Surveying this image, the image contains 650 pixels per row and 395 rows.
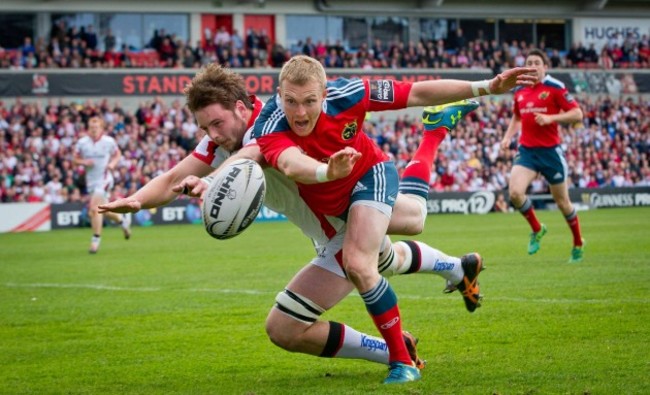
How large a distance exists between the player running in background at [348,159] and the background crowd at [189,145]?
24.5 metres

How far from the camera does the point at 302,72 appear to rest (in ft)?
20.4

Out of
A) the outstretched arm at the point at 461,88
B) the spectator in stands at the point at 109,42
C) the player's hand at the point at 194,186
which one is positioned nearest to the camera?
the player's hand at the point at 194,186

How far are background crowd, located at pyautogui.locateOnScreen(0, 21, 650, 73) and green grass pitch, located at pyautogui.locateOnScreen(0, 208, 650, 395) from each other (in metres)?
22.4

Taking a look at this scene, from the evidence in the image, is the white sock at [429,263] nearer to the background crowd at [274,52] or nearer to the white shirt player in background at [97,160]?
the white shirt player in background at [97,160]

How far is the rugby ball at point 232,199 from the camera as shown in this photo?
6012 millimetres

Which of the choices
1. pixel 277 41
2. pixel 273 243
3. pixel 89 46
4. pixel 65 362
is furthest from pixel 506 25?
pixel 65 362

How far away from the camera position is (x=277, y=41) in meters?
43.9

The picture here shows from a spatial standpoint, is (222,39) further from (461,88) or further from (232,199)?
(232,199)

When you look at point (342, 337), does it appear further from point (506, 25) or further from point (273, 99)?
point (506, 25)

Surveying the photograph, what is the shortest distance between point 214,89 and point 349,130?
3.02 feet

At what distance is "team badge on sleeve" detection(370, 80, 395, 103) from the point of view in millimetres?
6750

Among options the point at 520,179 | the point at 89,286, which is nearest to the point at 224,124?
the point at 89,286

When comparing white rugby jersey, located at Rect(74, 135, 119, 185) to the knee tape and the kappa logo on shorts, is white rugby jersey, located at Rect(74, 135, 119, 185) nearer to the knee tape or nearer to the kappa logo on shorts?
the knee tape

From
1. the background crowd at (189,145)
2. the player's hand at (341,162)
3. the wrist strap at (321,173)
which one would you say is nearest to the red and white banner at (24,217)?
the background crowd at (189,145)
